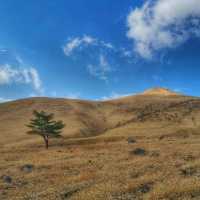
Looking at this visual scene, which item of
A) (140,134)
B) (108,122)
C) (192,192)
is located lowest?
(192,192)

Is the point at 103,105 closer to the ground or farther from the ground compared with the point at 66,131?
farther from the ground

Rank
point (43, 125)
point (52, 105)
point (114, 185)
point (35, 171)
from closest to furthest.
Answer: point (114, 185)
point (35, 171)
point (43, 125)
point (52, 105)

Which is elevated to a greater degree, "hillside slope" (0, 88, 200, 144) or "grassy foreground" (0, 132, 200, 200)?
"hillside slope" (0, 88, 200, 144)

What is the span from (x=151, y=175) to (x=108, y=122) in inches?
2856

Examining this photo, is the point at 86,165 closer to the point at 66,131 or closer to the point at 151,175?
the point at 151,175

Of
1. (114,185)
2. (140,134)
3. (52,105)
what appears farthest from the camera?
(52,105)

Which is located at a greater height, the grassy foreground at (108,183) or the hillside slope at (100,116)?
the hillside slope at (100,116)

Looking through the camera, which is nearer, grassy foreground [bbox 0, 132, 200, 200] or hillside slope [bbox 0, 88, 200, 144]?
grassy foreground [bbox 0, 132, 200, 200]

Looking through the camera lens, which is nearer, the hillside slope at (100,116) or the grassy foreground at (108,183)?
the grassy foreground at (108,183)

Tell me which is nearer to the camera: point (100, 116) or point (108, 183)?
point (108, 183)

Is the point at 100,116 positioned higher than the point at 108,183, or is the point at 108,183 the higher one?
the point at 100,116

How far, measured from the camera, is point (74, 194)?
562 inches

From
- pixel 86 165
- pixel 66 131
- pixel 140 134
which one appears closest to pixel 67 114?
pixel 66 131

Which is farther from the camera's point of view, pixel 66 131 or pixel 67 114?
pixel 67 114
